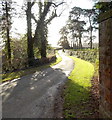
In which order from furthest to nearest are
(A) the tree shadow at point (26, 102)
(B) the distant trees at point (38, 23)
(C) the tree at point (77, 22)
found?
(C) the tree at point (77, 22) → (B) the distant trees at point (38, 23) → (A) the tree shadow at point (26, 102)

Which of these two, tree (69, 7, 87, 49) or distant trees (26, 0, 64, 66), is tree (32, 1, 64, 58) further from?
tree (69, 7, 87, 49)

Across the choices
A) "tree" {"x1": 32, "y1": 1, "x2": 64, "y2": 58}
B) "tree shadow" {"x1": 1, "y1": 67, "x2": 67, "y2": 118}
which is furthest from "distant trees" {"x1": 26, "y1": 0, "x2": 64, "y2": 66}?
"tree shadow" {"x1": 1, "y1": 67, "x2": 67, "y2": 118}

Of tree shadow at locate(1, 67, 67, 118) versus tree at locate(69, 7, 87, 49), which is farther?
tree at locate(69, 7, 87, 49)

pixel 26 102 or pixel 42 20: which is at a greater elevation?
pixel 42 20

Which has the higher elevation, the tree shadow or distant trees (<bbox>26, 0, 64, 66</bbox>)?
distant trees (<bbox>26, 0, 64, 66</bbox>)

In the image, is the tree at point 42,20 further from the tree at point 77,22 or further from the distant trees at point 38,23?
the tree at point 77,22

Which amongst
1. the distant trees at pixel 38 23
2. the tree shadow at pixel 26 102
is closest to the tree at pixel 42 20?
the distant trees at pixel 38 23

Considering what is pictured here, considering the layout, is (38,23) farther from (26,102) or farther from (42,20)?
(26,102)

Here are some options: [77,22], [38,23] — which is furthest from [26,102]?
[77,22]

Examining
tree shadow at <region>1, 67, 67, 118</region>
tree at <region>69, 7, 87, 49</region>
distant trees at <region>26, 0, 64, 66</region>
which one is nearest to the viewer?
tree shadow at <region>1, 67, 67, 118</region>

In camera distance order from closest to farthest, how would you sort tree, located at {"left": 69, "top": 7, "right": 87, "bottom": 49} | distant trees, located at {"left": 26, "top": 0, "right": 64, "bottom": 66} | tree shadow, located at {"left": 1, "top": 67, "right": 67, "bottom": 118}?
tree shadow, located at {"left": 1, "top": 67, "right": 67, "bottom": 118} → distant trees, located at {"left": 26, "top": 0, "right": 64, "bottom": 66} → tree, located at {"left": 69, "top": 7, "right": 87, "bottom": 49}

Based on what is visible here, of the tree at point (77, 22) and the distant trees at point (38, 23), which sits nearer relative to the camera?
the distant trees at point (38, 23)

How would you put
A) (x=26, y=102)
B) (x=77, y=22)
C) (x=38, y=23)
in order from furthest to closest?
1. (x=77, y=22)
2. (x=38, y=23)
3. (x=26, y=102)

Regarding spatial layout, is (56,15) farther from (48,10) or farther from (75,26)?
(75,26)
